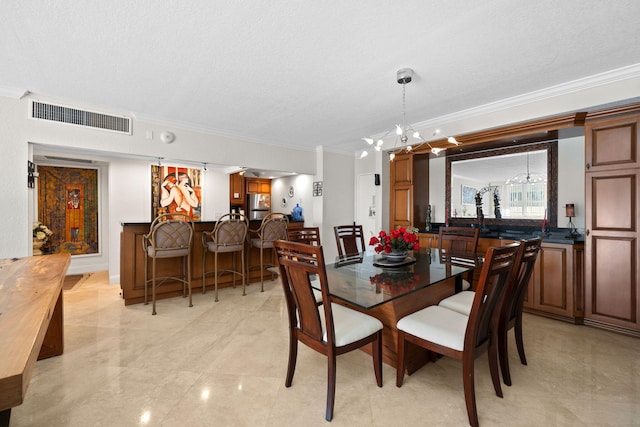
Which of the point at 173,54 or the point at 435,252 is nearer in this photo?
the point at 173,54

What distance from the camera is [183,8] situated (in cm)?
169

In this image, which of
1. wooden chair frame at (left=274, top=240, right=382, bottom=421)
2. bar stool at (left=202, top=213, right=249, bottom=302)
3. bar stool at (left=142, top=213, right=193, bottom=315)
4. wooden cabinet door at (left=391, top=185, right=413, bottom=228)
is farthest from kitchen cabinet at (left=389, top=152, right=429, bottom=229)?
bar stool at (left=142, top=213, right=193, bottom=315)

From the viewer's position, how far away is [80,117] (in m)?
3.15

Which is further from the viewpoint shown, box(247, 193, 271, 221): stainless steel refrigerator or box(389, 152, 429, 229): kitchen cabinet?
box(247, 193, 271, 221): stainless steel refrigerator

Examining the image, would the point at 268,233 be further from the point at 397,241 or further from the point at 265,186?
the point at 265,186

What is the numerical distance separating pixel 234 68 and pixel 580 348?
3.75 meters

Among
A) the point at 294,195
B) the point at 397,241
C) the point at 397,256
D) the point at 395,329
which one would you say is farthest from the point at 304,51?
the point at 294,195

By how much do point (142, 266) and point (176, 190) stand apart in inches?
84.7

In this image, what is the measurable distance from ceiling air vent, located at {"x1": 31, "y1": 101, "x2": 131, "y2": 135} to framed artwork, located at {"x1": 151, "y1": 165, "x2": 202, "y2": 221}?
1577mm

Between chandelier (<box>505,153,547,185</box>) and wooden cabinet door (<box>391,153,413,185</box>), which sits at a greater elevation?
wooden cabinet door (<box>391,153,413,185</box>)

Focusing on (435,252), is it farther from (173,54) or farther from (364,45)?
(173,54)

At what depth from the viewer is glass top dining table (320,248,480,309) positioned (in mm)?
1631

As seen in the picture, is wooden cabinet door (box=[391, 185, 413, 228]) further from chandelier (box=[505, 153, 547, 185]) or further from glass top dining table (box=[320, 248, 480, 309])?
glass top dining table (box=[320, 248, 480, 309])

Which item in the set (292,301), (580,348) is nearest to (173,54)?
(292,301)
